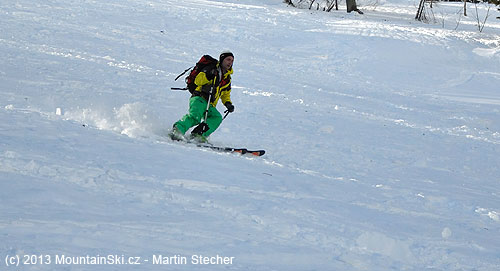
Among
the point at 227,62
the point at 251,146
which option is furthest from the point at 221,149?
the point at 227,62

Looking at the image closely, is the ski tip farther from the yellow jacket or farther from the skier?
the yellow jacket

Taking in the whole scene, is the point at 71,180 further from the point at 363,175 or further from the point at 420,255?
the point at 363,175

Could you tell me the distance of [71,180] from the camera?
4.68 meters

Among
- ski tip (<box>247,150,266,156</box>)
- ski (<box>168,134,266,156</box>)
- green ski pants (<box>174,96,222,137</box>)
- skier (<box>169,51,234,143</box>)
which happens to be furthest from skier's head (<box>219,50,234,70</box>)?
ski tip (<box>247,150,266,156</box>)

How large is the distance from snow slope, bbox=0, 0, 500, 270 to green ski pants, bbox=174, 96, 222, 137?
310mm

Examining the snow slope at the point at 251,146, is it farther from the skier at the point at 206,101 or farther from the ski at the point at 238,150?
the skier at the point at 206,101

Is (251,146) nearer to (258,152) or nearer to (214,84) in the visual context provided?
(258,152)

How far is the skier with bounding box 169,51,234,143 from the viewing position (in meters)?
7.68

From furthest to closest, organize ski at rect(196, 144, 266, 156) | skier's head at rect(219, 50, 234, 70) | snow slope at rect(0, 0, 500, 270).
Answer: skier's head at rect(219, 50, 234, 70) < ski at rect(196, 144, 266, 156) < snow slope at rect(0, 0, 500, 270)

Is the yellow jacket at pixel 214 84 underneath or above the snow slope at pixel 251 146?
above

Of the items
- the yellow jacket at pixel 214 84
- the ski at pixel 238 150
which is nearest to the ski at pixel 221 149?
the ski at pixel 238 150

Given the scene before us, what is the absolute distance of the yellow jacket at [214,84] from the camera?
7746mm

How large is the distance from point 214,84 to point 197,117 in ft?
1.61

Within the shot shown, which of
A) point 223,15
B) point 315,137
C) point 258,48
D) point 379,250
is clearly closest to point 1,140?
point 379,250
